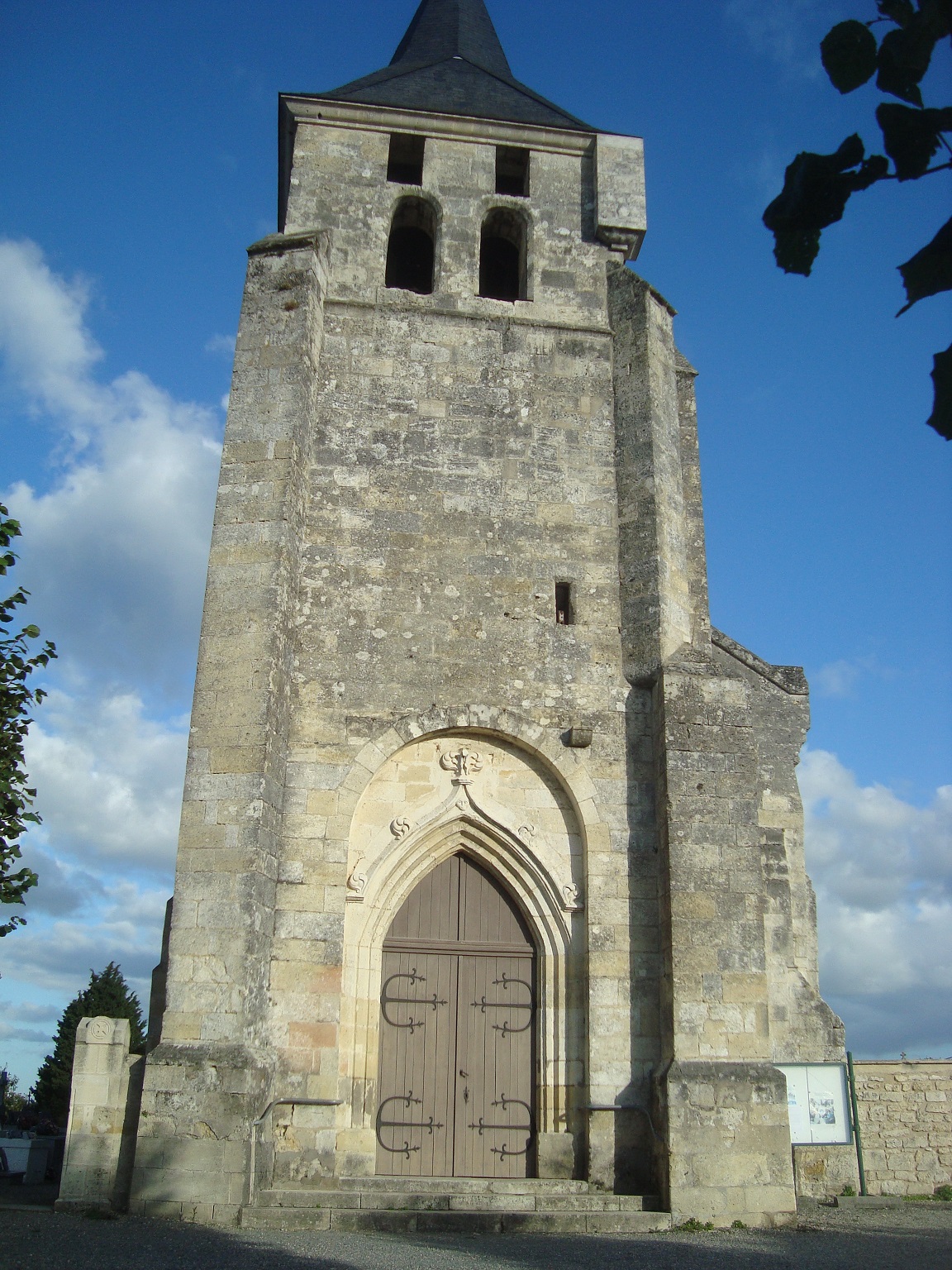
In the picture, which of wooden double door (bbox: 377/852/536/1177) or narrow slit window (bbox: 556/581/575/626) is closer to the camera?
wooden double door (bbox: 377/852/536/1177)

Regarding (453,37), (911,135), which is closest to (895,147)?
(911,135)

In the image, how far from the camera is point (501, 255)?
11.9 meters

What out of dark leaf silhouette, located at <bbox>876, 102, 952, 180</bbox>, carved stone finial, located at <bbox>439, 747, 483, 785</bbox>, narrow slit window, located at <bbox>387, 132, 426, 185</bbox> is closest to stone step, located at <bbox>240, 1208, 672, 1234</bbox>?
carved stone finial, located at <bbox>439, 747, 483, 785</bbox>

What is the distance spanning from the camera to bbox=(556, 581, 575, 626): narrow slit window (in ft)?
30.4

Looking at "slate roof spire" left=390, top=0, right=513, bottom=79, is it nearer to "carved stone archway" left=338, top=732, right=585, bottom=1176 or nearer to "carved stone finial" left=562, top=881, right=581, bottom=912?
"carved stone archway" left=338, top=732, right=585, bottom=1176

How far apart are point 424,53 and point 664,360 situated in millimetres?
6658

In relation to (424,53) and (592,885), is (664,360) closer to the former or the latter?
(592,885)

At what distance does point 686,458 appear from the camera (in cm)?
1078

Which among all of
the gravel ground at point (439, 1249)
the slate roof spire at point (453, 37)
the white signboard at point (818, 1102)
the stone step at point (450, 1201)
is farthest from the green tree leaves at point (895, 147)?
the slate roof spire at point (453, 37)

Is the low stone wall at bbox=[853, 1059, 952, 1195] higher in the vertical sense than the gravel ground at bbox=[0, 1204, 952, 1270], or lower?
higher

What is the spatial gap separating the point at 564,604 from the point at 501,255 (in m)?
4.54

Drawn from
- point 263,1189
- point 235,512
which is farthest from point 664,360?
point 263,1189

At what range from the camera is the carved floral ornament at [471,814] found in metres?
8.51

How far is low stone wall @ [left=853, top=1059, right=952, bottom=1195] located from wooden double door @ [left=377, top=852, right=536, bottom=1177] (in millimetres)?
3744
